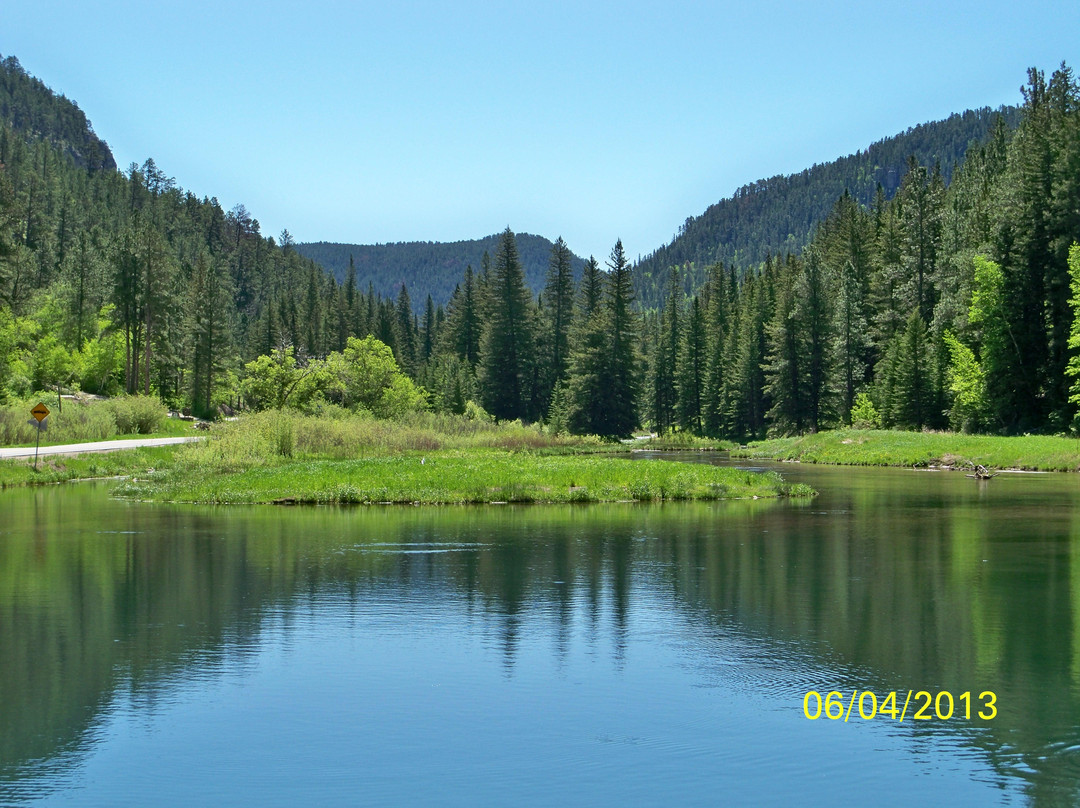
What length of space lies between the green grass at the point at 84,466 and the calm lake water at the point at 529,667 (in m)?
17.4

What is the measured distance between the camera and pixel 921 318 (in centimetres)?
7238

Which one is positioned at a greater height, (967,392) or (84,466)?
(967,392)

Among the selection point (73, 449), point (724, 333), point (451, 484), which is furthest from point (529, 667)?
point (724, 333)

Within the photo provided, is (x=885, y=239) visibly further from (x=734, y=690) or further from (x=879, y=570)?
(x=734, y=690)

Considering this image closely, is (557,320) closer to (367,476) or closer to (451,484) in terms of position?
(367,476)

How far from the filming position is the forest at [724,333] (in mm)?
58781

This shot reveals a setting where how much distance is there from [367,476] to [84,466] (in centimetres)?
1494

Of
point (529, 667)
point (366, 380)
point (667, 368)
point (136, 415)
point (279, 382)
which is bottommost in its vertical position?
point (529, 667)

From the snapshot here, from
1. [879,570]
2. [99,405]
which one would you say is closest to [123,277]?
[99,405]

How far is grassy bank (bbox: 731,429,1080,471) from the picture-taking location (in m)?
46.5

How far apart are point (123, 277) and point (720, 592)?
79.7m

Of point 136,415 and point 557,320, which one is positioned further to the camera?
point 557,320

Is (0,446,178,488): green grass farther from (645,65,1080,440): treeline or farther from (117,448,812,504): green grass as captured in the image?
(645,65,1080,440): treeline

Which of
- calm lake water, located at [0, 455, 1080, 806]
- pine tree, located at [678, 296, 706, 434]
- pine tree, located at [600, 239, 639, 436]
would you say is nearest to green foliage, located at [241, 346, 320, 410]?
pine tree, located at [600, 239, 639, 436]
